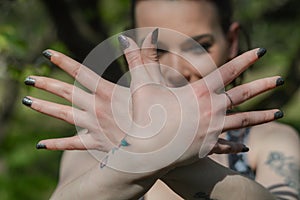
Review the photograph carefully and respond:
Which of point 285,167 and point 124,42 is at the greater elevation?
point 124,42

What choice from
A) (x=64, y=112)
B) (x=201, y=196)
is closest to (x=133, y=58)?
(x=64, y=112)

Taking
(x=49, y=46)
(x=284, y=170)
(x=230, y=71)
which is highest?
(x=230, y=71)

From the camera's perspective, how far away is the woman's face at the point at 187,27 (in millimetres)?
1527

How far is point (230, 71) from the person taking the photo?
1085mm

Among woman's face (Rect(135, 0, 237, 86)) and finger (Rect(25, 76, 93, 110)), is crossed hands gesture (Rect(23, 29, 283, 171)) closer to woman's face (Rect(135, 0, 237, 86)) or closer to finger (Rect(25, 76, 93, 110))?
finger (Rect(25, 76, 93, 110))

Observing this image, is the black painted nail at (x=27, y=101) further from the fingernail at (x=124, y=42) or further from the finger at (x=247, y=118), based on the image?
the finger at (x=247, y=118)

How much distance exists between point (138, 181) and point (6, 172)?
3.63 m

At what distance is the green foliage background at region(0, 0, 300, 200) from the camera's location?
7.82 ft

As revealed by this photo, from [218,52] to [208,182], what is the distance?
59 centimetres

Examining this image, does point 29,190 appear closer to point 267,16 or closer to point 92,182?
point 267,16

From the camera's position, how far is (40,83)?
113 centimetres

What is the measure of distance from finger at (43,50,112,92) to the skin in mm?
429

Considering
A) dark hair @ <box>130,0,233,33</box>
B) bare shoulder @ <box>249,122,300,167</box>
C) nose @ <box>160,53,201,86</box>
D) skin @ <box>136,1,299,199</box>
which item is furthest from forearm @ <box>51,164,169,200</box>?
dark hair @ <box>130,0,233,33</box>

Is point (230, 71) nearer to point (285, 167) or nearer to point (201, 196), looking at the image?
point (201, 196)
